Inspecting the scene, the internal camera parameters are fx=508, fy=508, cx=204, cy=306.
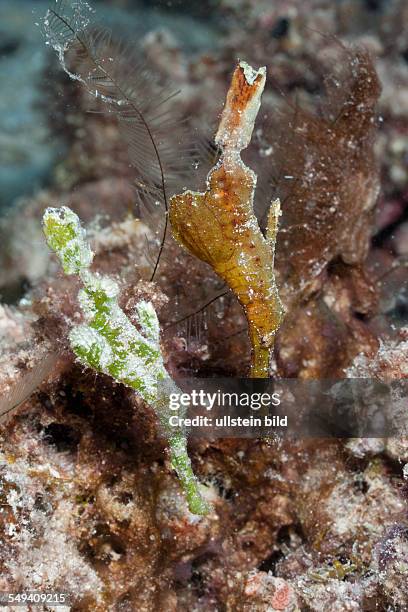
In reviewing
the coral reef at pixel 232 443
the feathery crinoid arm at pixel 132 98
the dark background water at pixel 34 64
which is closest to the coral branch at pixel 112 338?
the coral reef at pixel 232 443

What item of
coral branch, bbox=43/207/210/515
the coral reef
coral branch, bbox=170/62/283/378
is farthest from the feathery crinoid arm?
coral branch, bbox=43/207/210/515

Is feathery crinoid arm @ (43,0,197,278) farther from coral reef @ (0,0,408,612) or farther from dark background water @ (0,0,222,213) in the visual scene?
dark background water @ (0,0,222,213)

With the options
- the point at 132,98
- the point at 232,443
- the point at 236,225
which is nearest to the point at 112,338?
the point at 236,225

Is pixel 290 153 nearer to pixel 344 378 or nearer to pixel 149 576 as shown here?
pixel 344 378

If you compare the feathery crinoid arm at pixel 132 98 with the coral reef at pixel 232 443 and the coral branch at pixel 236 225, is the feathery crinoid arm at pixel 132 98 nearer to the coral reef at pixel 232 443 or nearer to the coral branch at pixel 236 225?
the coral reef at pixel 232 443

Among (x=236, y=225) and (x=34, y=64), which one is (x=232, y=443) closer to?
(x=236, y=225)
